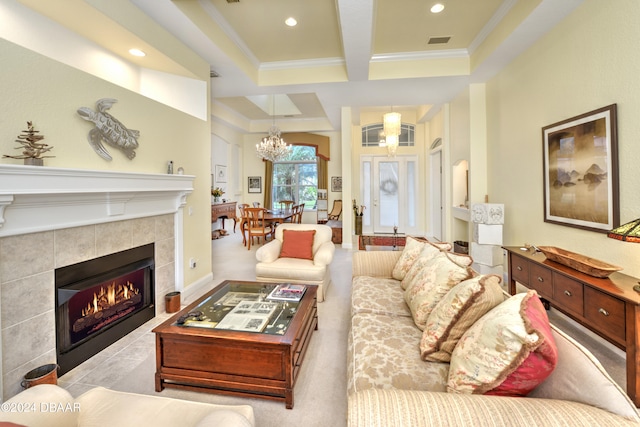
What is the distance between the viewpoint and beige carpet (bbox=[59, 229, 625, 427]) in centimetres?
170

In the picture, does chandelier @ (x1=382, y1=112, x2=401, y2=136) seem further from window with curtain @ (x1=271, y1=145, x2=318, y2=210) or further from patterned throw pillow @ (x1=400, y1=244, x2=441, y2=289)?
window with curtain @ (x1=271, y1=145, x2=318, y2=210)

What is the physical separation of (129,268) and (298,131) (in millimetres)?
6758

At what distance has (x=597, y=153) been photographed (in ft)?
8.14

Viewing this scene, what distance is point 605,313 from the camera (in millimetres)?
1768

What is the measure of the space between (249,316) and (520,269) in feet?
8.34

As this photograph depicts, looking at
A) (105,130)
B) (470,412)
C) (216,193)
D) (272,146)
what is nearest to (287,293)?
(470,412)

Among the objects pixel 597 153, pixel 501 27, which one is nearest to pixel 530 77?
pixel 501 27

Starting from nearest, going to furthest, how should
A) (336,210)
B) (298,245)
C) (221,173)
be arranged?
(298,245) → (221,173) → (336,210)

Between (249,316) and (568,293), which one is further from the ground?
(568,293)

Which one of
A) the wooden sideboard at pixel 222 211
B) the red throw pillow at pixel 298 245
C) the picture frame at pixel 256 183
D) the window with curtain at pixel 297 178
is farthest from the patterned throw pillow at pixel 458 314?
the picture frame at pixel 256 183

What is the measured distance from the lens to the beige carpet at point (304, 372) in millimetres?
1698

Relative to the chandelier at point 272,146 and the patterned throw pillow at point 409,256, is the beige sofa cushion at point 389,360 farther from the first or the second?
the chandelier at point 272,146

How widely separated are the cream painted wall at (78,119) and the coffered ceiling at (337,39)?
0.58m

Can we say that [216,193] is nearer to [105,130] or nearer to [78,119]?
[105,130]
